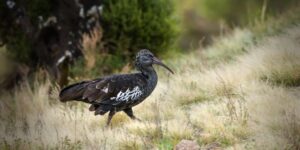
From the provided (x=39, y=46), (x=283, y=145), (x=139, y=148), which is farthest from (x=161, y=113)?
(x=39, y=46)

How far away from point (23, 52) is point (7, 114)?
3563mm

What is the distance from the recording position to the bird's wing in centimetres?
859

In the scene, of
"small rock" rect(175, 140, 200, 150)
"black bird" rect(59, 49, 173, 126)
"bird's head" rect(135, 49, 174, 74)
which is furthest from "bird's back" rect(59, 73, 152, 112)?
"small rock" rect(175, 140, 200, 150)

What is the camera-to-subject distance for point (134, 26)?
43.7 ft

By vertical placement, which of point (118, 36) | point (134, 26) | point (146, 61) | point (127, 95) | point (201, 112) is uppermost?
point (134, 26)

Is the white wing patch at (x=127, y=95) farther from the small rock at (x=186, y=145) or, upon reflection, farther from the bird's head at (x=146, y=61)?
the small rock at (x=186, y=145)

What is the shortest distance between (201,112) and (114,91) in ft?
4.15

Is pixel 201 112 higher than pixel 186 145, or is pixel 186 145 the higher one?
pixel 201 112

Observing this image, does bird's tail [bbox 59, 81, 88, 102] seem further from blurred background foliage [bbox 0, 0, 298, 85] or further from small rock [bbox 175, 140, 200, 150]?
blurred background foliage [bbox 0, 0, 298, 85]

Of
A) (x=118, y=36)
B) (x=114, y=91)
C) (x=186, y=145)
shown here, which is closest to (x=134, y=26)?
(x=118, y=36)

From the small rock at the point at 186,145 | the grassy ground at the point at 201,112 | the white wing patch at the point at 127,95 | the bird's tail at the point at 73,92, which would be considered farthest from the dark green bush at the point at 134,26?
the small rock at the point at 186,145

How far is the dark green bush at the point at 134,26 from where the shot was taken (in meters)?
13.3

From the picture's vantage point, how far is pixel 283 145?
710cm

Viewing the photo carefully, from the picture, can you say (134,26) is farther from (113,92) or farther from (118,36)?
(113,92)
